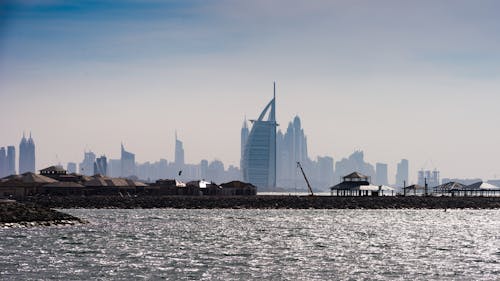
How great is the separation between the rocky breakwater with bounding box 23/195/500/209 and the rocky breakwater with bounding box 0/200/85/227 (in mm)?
52440

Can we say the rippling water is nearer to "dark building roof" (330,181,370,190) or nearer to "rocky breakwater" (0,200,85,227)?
"rocky breakwater" (0,200,85,227)

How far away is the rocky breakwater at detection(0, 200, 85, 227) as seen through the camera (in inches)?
3358

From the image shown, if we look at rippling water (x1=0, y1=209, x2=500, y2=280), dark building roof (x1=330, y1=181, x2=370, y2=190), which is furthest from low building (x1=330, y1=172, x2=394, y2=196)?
rippling water (x1=0, y1=209, x2=500, y2=280)

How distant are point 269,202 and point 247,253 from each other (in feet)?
333

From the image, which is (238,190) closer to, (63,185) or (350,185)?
(350,185)

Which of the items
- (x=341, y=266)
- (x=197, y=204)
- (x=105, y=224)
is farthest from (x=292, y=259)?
(x=197, y=204)

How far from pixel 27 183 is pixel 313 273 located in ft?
461

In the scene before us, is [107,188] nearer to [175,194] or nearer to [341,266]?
[175,194]

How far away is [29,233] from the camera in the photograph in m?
75.1

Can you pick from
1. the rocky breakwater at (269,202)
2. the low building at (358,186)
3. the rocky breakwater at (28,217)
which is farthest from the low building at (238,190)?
the rocky breakwater at (28,217)

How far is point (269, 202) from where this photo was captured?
161m

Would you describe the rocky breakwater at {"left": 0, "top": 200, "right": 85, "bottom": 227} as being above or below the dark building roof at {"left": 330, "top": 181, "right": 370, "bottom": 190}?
below

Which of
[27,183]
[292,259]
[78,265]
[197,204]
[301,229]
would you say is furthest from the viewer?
[27,183]

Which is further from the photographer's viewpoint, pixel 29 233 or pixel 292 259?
pixel 29 233
